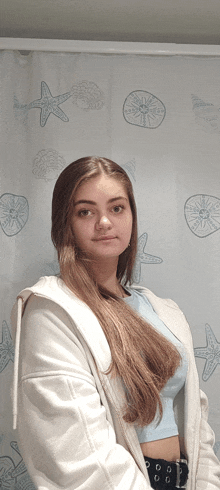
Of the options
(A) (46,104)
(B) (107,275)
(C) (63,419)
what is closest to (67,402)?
(C) (63,419)

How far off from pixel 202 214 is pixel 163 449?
0.88m

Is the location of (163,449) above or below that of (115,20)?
below

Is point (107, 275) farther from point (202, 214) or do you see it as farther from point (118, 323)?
point (202, 214)

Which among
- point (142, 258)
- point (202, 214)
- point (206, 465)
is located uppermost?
point (202, 214)

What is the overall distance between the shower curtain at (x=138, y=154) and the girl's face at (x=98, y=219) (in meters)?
0.47

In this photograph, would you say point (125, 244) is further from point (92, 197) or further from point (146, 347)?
point (146, 347)

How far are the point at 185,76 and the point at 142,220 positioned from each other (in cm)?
57

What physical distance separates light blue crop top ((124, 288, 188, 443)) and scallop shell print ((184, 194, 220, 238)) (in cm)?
43

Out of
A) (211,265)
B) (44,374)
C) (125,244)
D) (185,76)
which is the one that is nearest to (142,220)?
(211,265)

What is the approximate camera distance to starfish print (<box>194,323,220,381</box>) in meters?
1.71

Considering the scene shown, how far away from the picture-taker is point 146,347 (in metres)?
1.17

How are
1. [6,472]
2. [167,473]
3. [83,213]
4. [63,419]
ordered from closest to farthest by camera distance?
[63,419]
[167,473]
[83,213]
[6,472]

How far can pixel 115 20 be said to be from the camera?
64.3 inches

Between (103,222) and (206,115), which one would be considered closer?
(103,222)
